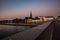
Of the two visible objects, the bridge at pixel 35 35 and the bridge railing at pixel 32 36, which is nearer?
the bridge railing at pixel 32 36

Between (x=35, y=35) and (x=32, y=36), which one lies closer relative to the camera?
(x=32, y=36)

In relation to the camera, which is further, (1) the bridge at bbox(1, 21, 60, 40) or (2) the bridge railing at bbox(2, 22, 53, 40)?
(1) the bridge at bbox(1, 21, 60, 40)

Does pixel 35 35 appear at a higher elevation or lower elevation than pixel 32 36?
lower
